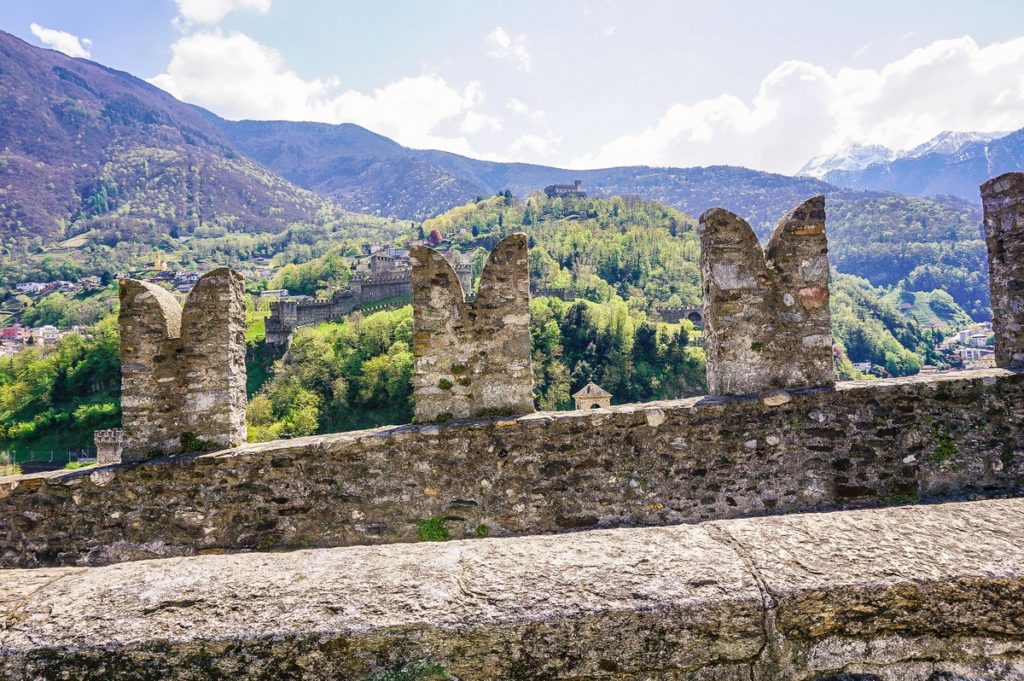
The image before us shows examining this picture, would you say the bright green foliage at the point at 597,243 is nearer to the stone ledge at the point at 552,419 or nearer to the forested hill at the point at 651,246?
the forested hill at the point at 651,246

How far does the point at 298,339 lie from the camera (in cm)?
8519

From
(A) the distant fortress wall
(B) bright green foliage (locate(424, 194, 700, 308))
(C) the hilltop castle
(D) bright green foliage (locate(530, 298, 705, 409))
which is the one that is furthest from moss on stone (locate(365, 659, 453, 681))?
(C) the hilltop castle

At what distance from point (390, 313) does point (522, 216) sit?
91301 mm

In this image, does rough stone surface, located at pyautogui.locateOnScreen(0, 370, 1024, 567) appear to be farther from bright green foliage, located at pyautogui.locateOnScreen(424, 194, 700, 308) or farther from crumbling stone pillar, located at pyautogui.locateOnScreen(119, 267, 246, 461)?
bright green foliage, located at pyautogui.locateOnScreen(424, 194, 700, 308)

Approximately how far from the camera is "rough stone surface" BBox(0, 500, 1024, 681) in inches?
69.4

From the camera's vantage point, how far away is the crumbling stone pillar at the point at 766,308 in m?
5.09

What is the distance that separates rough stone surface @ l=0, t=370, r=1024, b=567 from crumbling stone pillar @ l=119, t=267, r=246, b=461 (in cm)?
31

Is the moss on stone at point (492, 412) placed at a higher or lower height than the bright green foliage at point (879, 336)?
lower

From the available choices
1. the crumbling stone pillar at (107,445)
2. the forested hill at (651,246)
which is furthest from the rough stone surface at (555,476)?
the forested hill at (651,246)

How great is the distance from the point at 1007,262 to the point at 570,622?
18.6 ft

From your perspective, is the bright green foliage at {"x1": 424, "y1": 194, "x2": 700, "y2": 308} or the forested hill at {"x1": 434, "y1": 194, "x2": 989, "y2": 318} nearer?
the bright green foliage at {"x1": 424, "y1": 194, "x2": 700, "y2": 308}

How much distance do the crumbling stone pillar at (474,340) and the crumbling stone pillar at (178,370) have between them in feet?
5.21

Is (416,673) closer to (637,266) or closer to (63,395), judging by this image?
(63,395)

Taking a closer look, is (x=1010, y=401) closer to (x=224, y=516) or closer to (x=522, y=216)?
(x=224, y=516)
